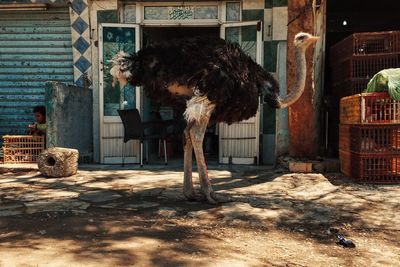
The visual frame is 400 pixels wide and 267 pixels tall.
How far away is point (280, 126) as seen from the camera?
293 inches

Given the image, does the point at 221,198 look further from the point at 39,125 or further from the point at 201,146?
the point at 39,125

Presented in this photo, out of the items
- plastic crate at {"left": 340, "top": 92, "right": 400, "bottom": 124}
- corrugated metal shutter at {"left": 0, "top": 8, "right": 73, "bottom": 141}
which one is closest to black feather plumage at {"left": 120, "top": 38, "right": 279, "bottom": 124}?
plastic crate at {"left": 340, "top": 92, "right": 400, "bottom": 124}

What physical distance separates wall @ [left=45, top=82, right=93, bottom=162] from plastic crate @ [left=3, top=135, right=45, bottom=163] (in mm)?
404

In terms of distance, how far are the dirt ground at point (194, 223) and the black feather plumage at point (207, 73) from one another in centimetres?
109

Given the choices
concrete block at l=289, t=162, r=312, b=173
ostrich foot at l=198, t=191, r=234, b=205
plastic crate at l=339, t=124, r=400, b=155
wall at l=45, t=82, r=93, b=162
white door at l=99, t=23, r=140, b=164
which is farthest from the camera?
white door at l=99, t=23, r=140, b=164

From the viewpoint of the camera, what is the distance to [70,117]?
25.2ft

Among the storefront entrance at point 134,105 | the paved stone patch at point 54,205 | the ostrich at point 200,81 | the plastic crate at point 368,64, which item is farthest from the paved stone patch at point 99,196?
the plastic crate at point 368,64

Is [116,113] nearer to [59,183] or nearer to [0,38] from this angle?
[59,183]

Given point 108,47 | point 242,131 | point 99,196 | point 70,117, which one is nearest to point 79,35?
point 108,47

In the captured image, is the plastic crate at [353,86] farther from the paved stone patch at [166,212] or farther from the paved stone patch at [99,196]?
the paved stone patch at [99,196]

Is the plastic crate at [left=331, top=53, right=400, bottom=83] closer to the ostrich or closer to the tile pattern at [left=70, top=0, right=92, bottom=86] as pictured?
the ostrich

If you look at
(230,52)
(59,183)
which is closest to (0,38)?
(59,183)

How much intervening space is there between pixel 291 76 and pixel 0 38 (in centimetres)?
608

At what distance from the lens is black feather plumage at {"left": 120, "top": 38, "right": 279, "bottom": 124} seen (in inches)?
168
